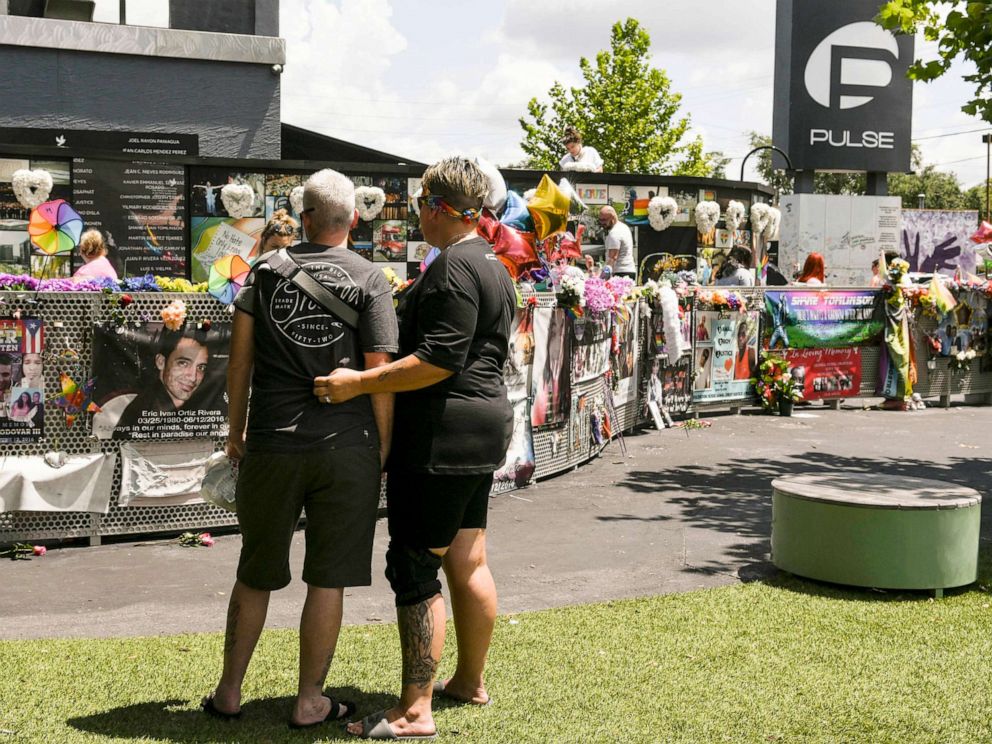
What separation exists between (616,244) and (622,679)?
10.5 metres

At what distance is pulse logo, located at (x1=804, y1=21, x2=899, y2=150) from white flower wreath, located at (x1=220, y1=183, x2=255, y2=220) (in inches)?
1098

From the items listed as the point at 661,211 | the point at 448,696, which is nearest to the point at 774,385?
the point at 661,211

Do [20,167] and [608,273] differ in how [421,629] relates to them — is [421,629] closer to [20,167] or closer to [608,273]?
[608,273]

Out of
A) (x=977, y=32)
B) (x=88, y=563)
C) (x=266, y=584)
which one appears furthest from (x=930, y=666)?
(x=977, y=32)

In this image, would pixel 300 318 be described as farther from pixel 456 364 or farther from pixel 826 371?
pixel 826 371

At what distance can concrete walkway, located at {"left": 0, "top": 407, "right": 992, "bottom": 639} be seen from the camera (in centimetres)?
611

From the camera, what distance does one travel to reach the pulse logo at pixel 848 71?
126 ft

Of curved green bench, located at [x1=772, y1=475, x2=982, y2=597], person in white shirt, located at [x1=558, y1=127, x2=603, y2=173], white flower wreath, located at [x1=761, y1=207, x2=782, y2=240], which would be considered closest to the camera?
curved green bench, located at [x1=772, y1=475, x2=982, y2=597]

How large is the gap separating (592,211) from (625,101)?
2278 centimetres

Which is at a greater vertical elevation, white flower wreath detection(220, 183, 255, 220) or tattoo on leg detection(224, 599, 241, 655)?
white flower wreath detection(220, 183, 255, 220)

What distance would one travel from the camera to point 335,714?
425 cm

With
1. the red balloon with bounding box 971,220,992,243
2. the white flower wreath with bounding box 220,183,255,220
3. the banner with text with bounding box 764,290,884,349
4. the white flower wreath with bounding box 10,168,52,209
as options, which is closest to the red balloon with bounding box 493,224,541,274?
the white flower wreath with bounding box 220,183,255,220

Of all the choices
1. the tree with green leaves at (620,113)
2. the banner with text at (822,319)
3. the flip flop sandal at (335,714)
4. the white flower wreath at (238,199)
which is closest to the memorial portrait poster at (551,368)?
the flip flop sandal at (335,714)

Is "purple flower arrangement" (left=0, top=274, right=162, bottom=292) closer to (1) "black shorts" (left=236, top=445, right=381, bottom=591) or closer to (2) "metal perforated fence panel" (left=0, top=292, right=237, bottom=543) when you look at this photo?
(2) "metal perforated fence panel" (left=0, top=292, right=237, bottom=543)
